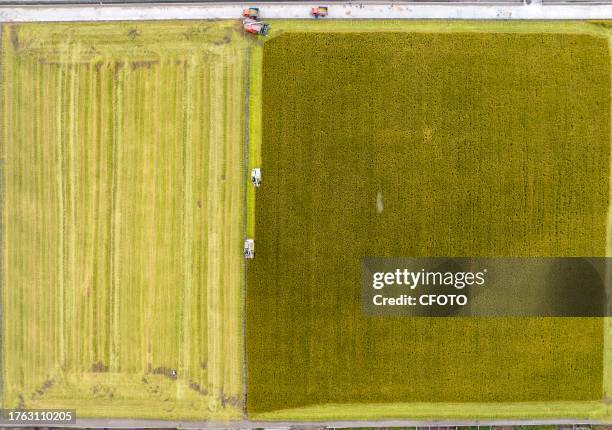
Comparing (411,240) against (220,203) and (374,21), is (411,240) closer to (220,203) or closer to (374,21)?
(220,203)

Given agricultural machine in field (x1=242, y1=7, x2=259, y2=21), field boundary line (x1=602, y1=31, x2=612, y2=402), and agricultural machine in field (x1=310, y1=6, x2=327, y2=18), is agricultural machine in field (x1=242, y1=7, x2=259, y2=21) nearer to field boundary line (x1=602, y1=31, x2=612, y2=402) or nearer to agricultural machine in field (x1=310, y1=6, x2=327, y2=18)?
agricultural machine in field (x1=310, y1=6, x2=327, y2=18)

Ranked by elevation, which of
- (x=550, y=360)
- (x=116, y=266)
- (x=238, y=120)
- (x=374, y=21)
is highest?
(x=374, y=21)

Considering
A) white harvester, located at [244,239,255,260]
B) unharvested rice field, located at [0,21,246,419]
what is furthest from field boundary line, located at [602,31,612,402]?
unharvested rice field, located at [0,21,246,419]

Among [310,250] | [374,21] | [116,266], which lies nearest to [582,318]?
[310,250]

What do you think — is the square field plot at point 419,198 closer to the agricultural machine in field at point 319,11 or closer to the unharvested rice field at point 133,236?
the agricultural machine in field at point 319,11

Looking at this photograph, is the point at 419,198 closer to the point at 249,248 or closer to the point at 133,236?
the point at 249,248

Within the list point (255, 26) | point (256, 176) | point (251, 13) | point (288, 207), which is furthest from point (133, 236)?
point (251, 13)
